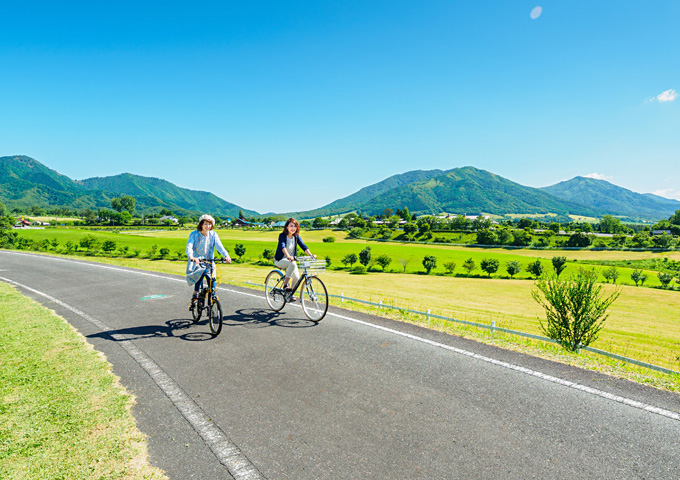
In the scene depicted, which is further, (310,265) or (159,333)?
(310,265)

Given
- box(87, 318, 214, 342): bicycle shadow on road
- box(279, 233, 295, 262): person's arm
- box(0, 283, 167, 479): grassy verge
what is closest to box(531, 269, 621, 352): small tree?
box(279, 233, 295, 262): person's arm

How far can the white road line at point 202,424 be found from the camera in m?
3.46

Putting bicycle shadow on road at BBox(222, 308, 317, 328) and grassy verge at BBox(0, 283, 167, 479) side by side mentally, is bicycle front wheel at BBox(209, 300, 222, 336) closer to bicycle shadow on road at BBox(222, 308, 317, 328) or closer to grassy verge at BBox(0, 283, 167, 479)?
bicycle shadow on road at BBox(222, 308, 317, 328)

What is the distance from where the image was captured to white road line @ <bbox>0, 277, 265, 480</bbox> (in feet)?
11.4

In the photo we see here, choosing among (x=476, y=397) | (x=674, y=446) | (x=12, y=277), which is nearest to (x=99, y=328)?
(x=476, y=397)

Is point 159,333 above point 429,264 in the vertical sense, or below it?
above

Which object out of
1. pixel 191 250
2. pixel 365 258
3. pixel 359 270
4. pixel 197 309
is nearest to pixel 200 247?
pixel 191 250

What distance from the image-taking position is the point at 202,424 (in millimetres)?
4250

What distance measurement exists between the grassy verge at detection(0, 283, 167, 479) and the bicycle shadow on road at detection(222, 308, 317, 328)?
3065 mm

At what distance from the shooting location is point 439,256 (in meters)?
83.2

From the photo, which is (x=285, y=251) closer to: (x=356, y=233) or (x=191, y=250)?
(x=191, y=250)

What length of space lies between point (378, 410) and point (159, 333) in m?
5.80

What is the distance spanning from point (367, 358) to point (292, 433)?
248cm

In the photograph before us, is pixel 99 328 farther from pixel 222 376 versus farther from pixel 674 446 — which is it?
pixel 674 446
